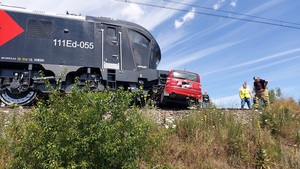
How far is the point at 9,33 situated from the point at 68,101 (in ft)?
25.3

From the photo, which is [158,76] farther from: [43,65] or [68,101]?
[68,101]

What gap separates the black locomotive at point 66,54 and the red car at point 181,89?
0.67 metres

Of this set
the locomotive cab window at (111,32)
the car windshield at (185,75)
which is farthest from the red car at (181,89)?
the locomotive cab window at (111,32)

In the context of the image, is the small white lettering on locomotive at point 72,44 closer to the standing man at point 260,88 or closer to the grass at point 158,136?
the grass at point 158,136

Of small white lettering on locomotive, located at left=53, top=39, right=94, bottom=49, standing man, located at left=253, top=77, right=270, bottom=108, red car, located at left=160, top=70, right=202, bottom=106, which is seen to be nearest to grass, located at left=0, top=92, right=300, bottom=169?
red car, located at left=160, top=70, right=202, bottom=106

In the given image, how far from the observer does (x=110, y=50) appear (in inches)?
464

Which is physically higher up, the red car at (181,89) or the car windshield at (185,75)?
the car windshield at (185,75)

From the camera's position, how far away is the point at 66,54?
11164 mm

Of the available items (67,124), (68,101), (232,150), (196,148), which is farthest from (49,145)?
(232,150)

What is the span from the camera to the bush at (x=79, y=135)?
382 centimetres

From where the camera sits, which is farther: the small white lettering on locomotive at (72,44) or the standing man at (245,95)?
the standing man at (245,95)

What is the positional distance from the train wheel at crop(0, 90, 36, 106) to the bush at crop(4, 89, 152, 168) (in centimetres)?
672

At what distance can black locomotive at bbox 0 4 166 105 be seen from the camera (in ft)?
34.8

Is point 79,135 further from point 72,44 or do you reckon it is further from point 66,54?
point 72,44
